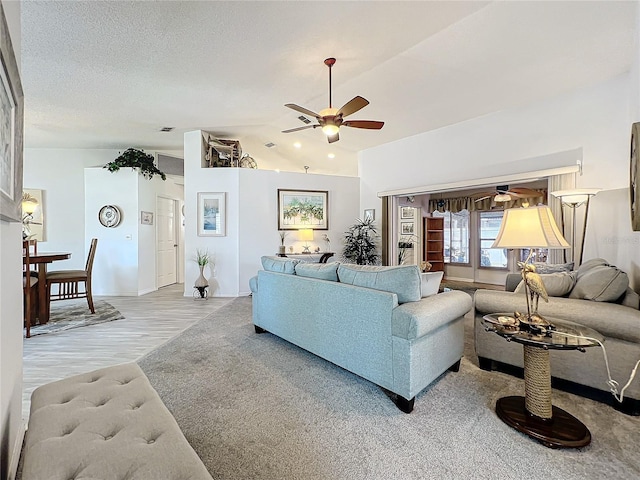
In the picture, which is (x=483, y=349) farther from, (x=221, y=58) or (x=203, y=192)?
(x=203, y=192)

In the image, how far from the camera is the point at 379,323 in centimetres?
213

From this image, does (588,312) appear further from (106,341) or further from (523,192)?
(523,192)

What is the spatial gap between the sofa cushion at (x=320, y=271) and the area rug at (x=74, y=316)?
9.78 feet

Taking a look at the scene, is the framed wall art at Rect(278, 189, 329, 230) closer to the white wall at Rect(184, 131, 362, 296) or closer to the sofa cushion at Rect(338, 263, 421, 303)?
the white wall at Rect(184, 131, 362, 296)

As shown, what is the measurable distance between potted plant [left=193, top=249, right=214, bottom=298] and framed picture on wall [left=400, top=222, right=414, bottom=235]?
4606 mm

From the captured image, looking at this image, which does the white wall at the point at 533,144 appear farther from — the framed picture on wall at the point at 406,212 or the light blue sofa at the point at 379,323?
the light blue sofa at the point at 379,323

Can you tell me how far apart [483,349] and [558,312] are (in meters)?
0.64

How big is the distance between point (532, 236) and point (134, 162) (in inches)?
263

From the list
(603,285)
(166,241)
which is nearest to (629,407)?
(603,285)

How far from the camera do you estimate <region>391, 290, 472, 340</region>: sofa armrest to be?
1927mm

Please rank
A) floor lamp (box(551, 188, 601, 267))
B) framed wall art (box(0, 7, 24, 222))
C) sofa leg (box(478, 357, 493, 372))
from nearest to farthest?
framed wall art (box(0, 7, 24, 222)), sofa leg (box(478, 357, 493, 372)), floor lamp (box(551, 188, 601, 267))

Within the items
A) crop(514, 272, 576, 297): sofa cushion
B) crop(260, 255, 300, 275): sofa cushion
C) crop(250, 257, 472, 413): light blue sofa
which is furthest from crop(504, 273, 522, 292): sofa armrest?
crop(260, 255, 300, 275): sofa cushion

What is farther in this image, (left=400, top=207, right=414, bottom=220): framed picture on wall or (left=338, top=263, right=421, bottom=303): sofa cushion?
(left=400, top=207, right=414, bottom=220): framed picture on wall

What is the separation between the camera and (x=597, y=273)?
2.32 m
